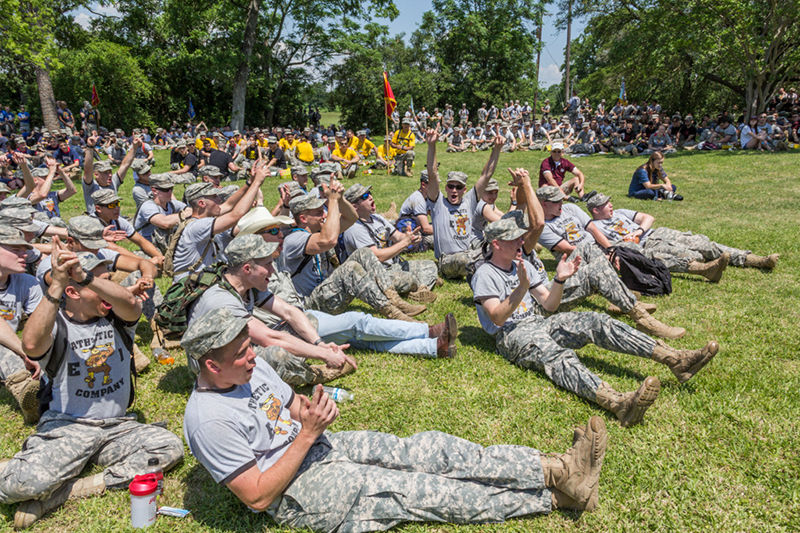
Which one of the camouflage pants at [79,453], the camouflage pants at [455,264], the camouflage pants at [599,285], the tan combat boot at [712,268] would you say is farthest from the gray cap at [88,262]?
the tan combat boot at [712,268]

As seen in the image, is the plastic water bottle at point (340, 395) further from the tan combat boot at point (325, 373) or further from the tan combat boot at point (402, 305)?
the tan combat boot at point (402, 305)

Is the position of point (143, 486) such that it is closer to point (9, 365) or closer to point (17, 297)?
point (9, 365)

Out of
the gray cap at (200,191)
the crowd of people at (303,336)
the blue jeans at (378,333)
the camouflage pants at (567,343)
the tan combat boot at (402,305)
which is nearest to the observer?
the crowd of people at (303,336)

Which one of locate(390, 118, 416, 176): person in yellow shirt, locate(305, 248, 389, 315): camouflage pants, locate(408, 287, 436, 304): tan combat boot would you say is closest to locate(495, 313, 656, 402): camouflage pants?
locate(305, 248, 389, 315): camouflage pants

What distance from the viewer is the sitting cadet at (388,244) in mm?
7457

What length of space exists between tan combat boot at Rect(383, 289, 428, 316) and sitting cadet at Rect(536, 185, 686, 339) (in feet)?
6.46

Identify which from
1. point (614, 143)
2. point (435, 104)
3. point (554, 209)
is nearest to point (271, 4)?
point (435, 104)

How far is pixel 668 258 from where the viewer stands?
8.24 metres

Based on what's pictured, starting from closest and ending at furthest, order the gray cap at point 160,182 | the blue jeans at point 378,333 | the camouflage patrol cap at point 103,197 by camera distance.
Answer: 1. the blue jeans at point 378,333
2. the camouflage patrol cap at point 103,197
3. the gray cap at point 160,182

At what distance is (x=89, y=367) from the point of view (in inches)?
158

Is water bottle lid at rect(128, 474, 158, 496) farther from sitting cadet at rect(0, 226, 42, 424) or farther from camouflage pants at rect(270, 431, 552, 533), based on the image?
sitting cadet at rect(0, 226, 42, 424)

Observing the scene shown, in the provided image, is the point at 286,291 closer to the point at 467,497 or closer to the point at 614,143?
the point at 467,497

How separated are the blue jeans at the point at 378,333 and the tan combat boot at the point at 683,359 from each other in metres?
2.38

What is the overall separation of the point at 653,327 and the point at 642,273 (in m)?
1.96
